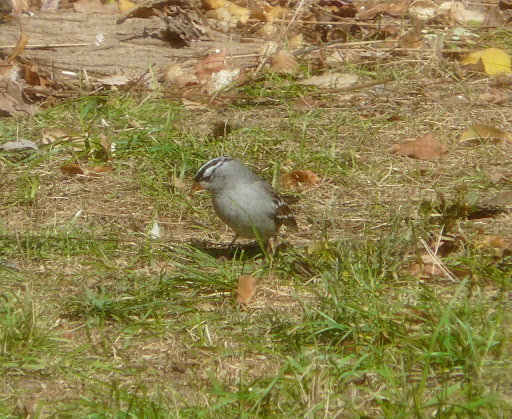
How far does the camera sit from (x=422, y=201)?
528cm

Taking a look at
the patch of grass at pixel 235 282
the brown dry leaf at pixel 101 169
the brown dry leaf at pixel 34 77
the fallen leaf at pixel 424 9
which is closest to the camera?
the patch of grass at pixel 235 282

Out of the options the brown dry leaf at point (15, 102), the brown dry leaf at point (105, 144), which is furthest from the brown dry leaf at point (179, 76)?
the brown dry leaf at point (105, 144)

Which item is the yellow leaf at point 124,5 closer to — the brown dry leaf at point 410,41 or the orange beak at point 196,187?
the brown dry leaf at point 410,41

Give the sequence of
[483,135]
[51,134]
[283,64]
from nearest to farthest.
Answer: [483,135] → [51,134] → [283,64]

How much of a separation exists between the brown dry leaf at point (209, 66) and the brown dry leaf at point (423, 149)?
203 cm

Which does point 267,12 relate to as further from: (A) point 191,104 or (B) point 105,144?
(B) point 105,144

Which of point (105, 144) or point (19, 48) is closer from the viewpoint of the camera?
point (105, 144)

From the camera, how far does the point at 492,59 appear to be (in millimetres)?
7484

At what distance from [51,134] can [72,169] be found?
0.59 m

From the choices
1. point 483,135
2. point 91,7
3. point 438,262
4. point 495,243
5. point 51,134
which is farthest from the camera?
point 91,7

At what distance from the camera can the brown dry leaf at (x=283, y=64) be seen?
7355mm

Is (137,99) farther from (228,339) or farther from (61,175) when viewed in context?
(228,339)

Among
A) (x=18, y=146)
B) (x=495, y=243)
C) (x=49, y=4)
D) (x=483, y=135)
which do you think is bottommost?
(x=49, y=4)

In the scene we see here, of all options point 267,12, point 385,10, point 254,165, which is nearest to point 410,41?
point 385,10
